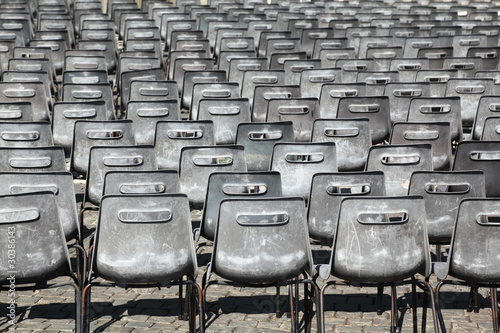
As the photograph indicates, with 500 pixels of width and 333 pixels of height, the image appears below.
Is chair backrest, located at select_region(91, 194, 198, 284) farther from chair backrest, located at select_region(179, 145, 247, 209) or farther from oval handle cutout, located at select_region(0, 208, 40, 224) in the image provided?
chair backrest, located at select_region(179, 145, 247, 209)

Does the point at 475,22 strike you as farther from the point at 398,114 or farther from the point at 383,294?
the point at 383,294

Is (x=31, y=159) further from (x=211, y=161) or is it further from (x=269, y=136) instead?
(x=269, y=136)

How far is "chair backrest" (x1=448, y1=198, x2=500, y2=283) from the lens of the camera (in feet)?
16.1

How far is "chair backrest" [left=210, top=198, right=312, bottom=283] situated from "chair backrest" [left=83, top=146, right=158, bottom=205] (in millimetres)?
1721

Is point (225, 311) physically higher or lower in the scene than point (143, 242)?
lower

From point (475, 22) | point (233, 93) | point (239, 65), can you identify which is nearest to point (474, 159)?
point (233, 93)

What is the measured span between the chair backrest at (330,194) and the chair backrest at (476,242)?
74cm

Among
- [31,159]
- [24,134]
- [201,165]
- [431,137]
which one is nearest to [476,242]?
[201,165]

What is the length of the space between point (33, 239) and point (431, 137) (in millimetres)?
4138

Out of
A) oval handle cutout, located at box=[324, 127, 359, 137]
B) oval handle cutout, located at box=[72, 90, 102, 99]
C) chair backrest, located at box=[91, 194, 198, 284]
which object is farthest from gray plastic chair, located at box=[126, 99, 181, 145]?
chair backrest, located at box=[91, 194, 198, 284]

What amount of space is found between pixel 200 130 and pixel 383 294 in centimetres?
232

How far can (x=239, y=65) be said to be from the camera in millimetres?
11086

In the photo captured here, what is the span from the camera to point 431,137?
7582 mm

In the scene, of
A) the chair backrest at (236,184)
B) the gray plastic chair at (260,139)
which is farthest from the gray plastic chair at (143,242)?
the gray plastic chair at (260,139)
